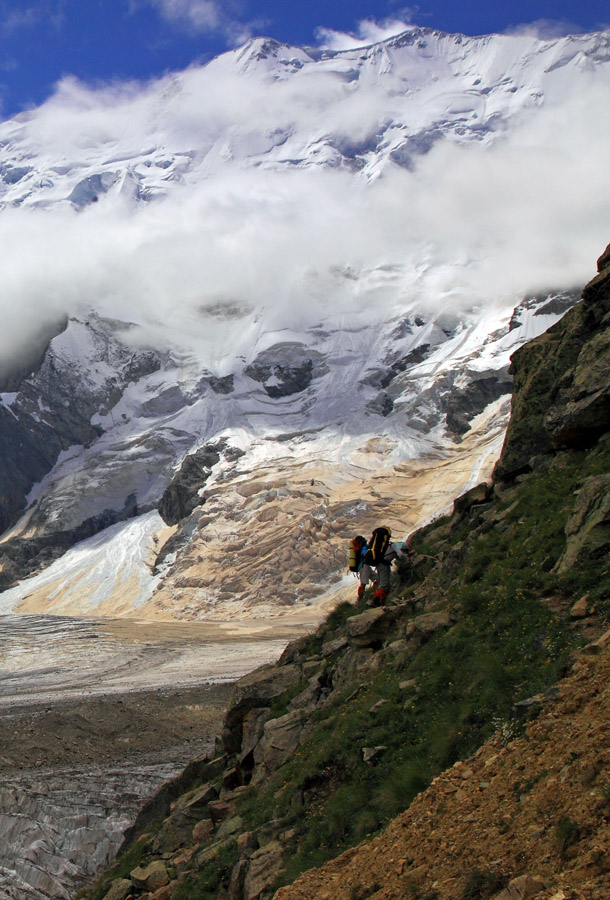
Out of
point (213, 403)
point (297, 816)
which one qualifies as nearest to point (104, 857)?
point (297, 816)

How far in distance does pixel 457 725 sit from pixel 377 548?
25.6ft

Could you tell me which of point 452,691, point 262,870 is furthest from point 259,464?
point 262,870

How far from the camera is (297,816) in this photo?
1123cm

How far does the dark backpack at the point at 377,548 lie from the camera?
17547 millimetres

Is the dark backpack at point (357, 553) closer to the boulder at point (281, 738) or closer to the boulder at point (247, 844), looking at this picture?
the boulder at point (281, 738)

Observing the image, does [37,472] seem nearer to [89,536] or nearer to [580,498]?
[89,536]

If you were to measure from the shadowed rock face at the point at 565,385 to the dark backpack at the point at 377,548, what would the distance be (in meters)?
2.88

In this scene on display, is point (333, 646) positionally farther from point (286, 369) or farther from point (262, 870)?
point (286, 369)

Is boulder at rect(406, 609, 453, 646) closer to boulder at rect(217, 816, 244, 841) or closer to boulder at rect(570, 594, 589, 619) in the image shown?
boulder at rect(570, 594, 589, 619)

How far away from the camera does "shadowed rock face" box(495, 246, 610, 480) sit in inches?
578

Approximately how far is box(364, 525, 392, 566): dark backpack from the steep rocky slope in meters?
0.68

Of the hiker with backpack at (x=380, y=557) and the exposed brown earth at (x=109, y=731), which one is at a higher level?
the hiker with backpack at (x=380, y=557)

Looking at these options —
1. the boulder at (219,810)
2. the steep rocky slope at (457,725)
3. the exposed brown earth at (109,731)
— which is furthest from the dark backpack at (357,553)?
the exposed brown earth at (109,731)

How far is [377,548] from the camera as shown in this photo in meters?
17.6
